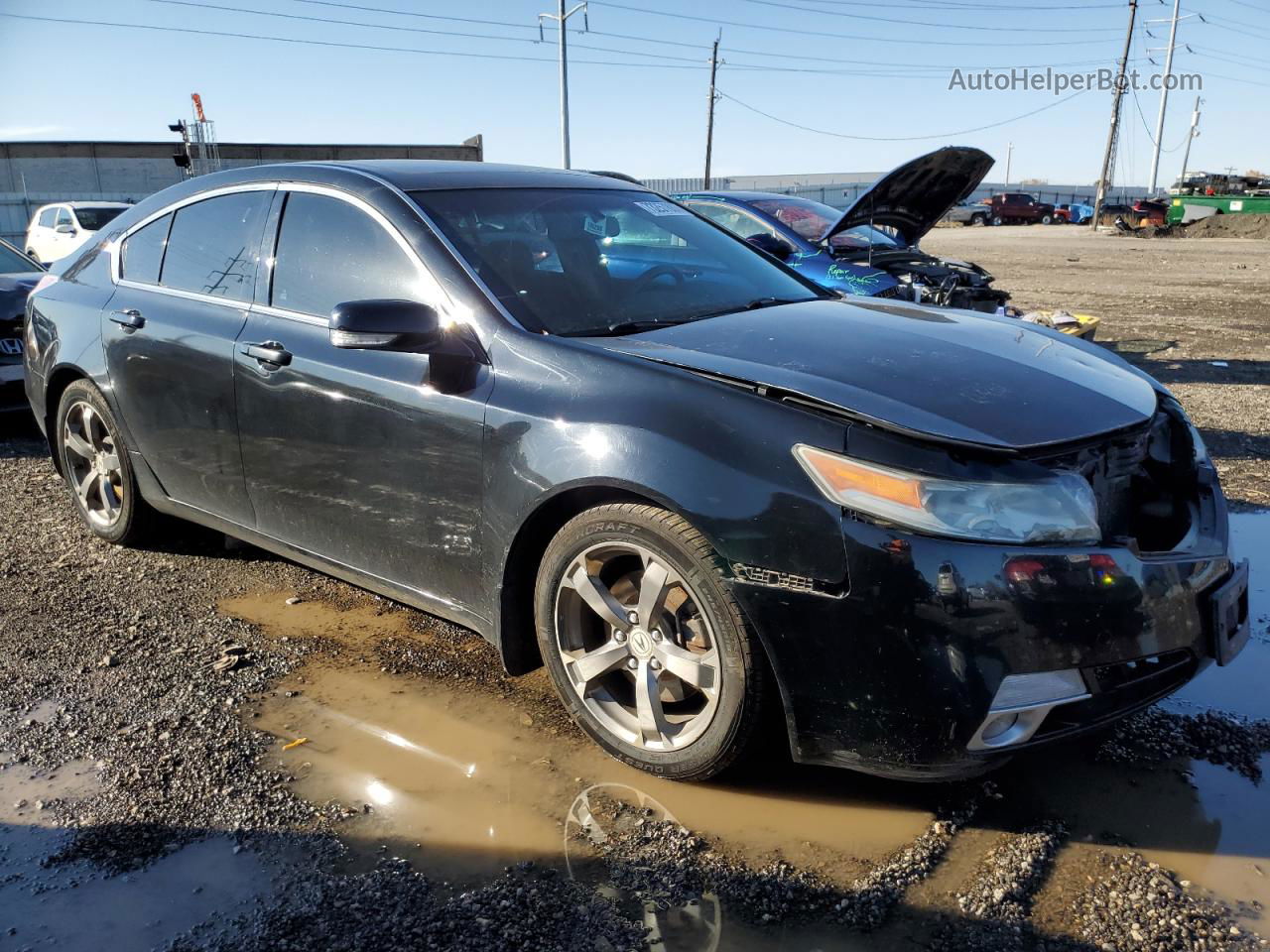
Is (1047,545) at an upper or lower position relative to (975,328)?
lower

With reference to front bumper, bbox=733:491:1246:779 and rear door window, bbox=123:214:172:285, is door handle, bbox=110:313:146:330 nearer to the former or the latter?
rear door window, bbox=123:214:172:285

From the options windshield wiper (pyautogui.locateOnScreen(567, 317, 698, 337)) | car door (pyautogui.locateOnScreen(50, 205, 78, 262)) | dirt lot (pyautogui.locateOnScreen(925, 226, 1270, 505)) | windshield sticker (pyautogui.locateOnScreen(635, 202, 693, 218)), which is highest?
windshield sticker (pyautogui.locateOnScreen(635, 202, 693, 218))

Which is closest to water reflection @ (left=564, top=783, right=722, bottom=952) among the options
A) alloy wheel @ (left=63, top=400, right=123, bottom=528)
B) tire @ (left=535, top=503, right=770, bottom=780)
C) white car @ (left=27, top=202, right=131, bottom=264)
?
tire @ (left=535, top=503, right=770, bottom=780)

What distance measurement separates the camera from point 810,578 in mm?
2385

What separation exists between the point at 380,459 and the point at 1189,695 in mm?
2716

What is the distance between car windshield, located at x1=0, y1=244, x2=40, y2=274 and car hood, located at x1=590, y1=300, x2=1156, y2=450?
273 inches

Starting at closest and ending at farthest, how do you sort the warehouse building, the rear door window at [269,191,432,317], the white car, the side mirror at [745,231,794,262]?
the rear door window at [269,191,432,317] < the side mirror at [745,231,794,262] < the white car < the warehouse building

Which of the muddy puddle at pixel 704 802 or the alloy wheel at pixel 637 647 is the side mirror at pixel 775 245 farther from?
the alloy wheel at pixel 637 647

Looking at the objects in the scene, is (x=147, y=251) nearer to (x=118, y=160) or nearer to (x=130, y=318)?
(x=130, y=318)

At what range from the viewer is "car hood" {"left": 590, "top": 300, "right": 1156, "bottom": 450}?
251cm

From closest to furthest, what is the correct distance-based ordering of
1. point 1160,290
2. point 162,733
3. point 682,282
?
point 162,733 < point 682,282 < point 1160,290

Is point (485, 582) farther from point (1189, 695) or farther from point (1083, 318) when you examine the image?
point (1083, 318)

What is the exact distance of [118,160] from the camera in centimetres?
3984

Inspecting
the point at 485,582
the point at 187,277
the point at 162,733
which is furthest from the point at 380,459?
the point at 187,277
